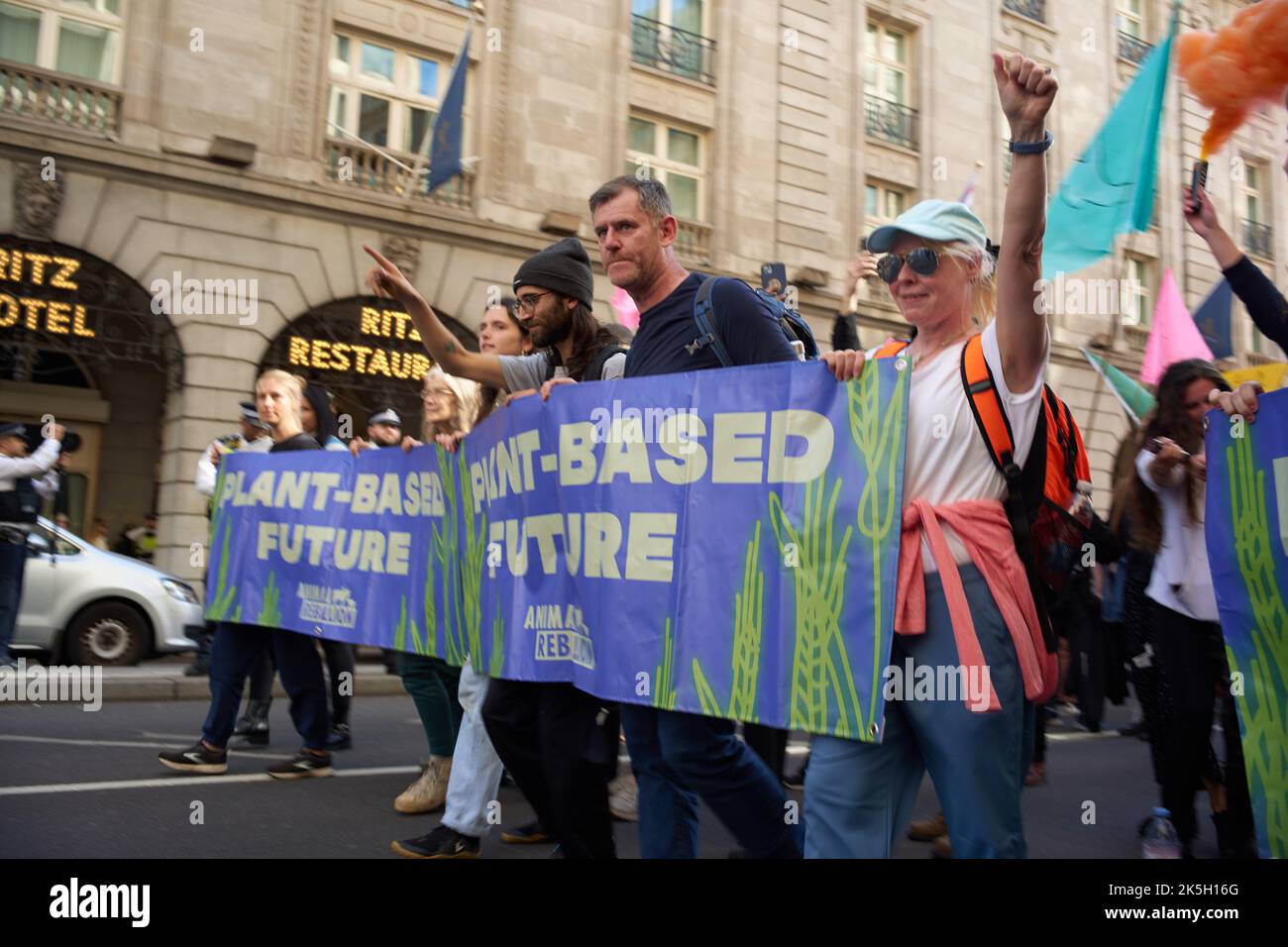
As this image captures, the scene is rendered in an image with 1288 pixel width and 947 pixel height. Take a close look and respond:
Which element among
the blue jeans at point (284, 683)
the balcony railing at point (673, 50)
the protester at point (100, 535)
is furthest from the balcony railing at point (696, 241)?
the blue jeans at point (284, 683)

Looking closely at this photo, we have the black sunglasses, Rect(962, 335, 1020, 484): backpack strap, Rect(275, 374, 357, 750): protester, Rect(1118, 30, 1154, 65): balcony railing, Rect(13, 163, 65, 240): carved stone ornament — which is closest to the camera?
Rect(962, 335, 1020, 484): backpack strap

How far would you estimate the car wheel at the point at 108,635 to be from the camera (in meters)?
10.2

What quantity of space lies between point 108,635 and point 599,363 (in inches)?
327

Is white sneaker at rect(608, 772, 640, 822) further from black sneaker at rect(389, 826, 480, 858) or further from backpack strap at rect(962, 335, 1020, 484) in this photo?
backpack strap at rect(962, 335, 1020, 484)

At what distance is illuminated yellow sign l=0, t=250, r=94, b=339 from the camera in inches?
512

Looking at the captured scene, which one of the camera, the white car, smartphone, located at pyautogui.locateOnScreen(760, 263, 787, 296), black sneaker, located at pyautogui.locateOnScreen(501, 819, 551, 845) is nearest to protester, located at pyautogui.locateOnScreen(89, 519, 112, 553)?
the white car

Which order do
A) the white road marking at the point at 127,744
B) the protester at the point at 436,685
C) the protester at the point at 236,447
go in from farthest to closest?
1. the protester at the point at 236,447
2. the white road marking at the point at 127,744
3. the protester at the point at 436,685

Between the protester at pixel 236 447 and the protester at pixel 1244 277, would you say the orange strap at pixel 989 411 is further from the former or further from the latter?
the protester at pixel 236 447

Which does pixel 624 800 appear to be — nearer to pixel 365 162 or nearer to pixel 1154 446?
pixel 1154 446

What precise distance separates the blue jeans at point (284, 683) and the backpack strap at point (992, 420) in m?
3.99

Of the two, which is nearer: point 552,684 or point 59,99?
point 552,684

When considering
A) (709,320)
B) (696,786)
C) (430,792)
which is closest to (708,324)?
(709,320)

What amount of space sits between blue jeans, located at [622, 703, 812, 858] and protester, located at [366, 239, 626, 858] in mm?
159

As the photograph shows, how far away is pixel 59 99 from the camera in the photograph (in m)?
13.2
